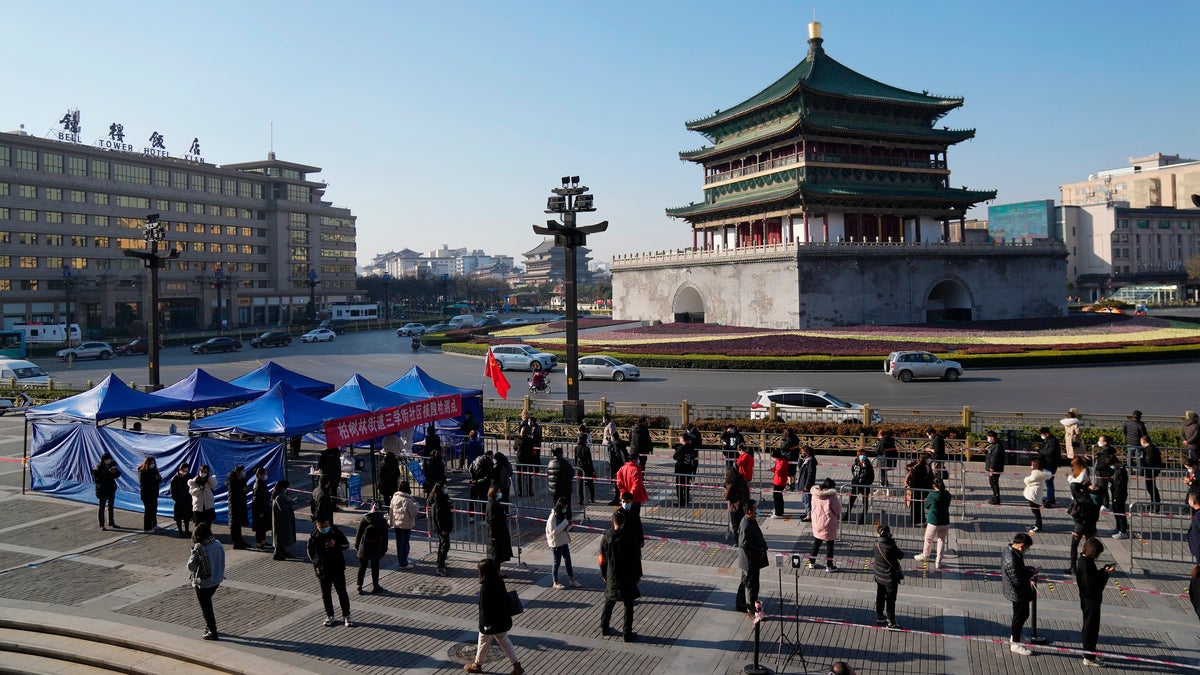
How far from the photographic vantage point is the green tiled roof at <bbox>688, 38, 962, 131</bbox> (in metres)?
54.2

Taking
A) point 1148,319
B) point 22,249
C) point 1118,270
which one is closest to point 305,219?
point 22,249

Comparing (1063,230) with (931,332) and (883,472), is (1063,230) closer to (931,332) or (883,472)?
(931,332)

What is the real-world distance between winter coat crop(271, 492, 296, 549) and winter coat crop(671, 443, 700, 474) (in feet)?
23.3

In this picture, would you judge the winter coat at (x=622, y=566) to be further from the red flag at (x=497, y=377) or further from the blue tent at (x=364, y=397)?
the red flag at (x=497, y=377)

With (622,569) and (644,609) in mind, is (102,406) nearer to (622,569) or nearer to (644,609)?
(644,609)

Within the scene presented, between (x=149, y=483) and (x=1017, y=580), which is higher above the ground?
(x=149, y=483)

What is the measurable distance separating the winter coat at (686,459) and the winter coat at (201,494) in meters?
8.48

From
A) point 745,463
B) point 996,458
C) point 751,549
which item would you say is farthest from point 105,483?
point 996,458

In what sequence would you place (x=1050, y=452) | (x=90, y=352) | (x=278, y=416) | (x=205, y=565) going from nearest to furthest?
(x=205, y=565)
(x=1050, y=452)
(x=278, y=416)
(x=90, y=352)

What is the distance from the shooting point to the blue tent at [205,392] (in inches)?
803

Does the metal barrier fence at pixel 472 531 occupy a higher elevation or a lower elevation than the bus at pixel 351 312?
lower

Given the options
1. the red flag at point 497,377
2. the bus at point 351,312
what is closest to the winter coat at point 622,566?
the red flag at point 497,377

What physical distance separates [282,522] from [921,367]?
2676 centimetres

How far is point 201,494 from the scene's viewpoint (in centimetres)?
1342
